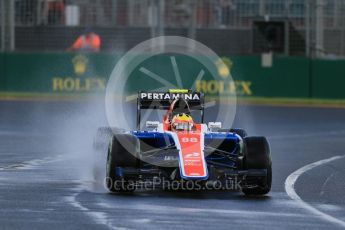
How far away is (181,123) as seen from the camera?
46.5 ft

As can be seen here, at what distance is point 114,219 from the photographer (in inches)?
446

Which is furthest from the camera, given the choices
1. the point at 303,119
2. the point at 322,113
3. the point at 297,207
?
the point at 322,113

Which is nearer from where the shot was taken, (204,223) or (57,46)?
(204,223)

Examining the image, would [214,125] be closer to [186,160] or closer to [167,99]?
[167,99]

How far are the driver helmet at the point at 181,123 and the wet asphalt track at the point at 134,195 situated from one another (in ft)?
2.94

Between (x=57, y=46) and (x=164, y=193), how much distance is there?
882 inches

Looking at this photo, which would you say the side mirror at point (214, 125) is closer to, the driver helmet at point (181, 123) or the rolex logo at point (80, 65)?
the driver helmet at point (181, 123)

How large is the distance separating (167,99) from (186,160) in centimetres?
221

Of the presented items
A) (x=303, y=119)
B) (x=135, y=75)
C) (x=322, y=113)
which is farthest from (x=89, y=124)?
(x=135, y=75)

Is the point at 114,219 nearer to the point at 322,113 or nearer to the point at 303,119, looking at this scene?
the point at 303,119

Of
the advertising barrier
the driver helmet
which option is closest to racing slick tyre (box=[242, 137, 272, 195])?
the driver helmet

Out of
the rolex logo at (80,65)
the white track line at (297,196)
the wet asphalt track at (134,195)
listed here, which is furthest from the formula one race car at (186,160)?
the rolex logo at (80,65)

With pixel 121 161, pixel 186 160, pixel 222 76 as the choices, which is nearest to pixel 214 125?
pixel 186 160

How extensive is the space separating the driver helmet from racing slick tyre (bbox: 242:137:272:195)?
2.77 ft
